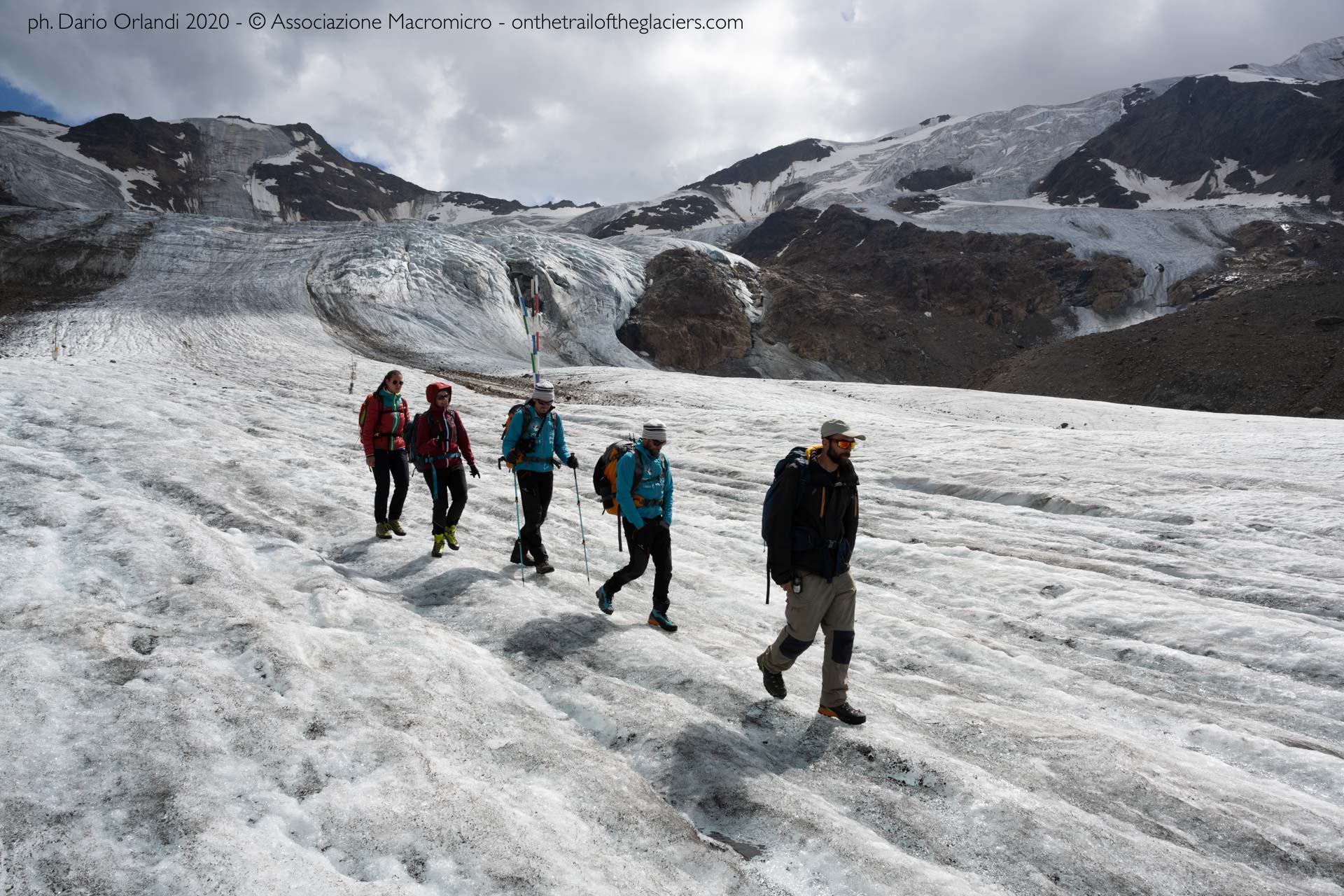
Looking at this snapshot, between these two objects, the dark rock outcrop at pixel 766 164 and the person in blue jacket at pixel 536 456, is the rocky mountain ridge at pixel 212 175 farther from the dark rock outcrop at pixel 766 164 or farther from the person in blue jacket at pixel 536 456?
the person in blue jacket at pixel 536 456

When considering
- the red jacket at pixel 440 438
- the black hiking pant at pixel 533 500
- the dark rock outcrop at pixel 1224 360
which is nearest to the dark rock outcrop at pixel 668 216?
the dark rock outcrop at pixel 1224 360

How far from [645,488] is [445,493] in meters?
3.19

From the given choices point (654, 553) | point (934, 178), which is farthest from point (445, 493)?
point (934, 178)

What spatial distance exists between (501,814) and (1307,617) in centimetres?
820

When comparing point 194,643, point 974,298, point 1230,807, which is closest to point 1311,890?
point 1230,807

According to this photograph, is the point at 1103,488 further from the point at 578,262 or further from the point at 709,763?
the point at 578,262

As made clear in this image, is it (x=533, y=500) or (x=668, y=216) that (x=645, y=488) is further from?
(x=668, y=216)

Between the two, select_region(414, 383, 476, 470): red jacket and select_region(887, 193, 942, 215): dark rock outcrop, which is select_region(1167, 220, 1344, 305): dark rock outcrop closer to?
select_region(887, 193, 942, 215): dark rock outcrop

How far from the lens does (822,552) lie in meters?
5.46

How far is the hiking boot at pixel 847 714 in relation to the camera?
547 cm

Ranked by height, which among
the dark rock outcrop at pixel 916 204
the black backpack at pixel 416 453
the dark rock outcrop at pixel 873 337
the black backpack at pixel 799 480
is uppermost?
the dark rock outcrop at pixel 916 204

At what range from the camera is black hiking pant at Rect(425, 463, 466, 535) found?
8.95 metres

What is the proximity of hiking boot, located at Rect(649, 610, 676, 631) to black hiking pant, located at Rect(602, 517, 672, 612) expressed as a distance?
0.12 feet

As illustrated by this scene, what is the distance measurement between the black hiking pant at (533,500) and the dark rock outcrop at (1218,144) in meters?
115
